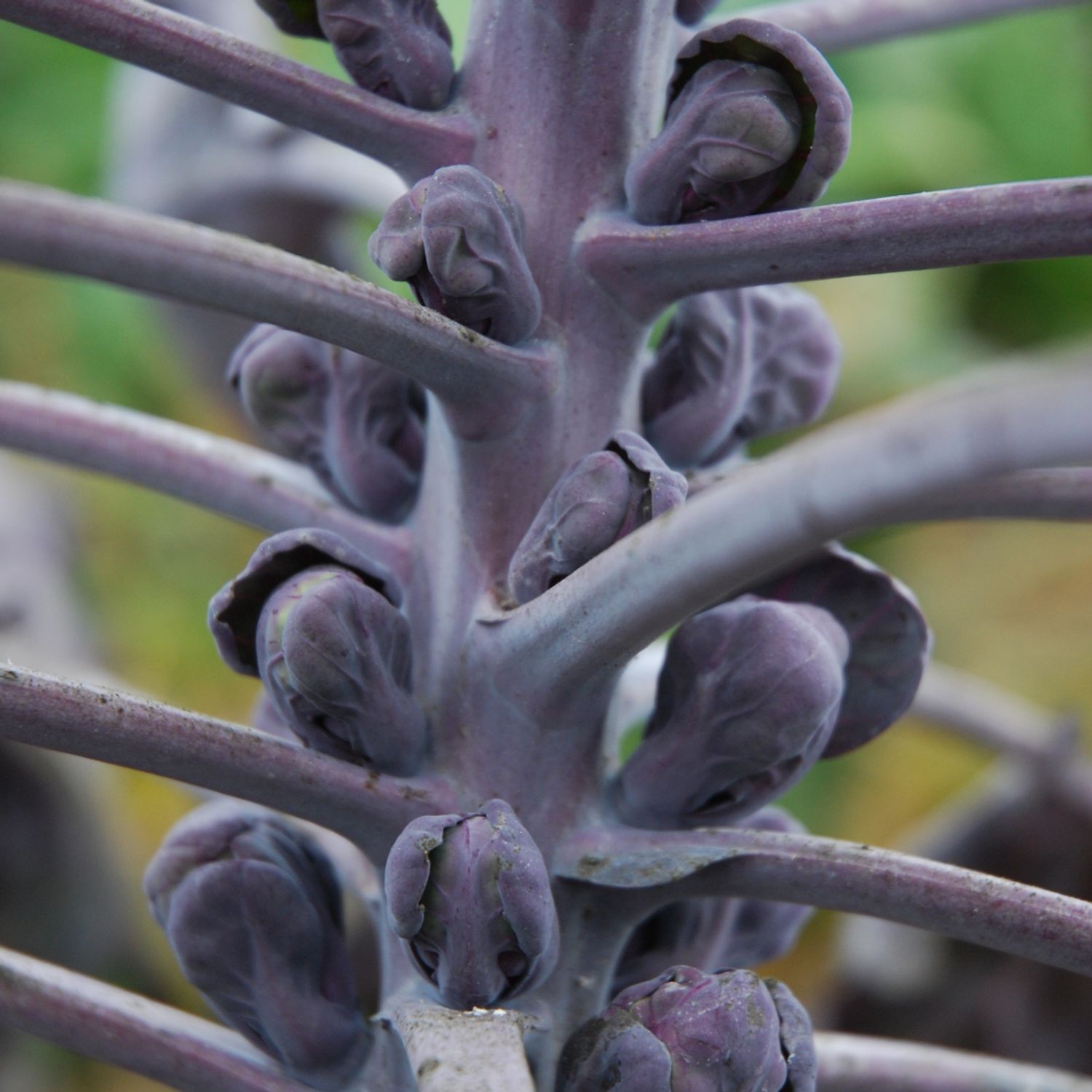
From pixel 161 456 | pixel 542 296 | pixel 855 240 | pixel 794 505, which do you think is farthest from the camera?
pixel 161 456

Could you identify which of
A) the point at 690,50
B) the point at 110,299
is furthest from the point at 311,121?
the point at 110,299

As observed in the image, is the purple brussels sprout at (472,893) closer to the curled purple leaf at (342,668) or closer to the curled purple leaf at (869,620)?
the curled purple leaf at (342,668)

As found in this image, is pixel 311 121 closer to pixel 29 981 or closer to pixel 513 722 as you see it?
pixel 513 722

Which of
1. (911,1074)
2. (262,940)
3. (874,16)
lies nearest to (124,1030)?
(262,940)

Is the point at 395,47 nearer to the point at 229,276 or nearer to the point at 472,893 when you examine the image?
the point at 229,276

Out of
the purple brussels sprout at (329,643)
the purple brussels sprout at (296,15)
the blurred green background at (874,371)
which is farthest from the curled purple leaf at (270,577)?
the blurred green background at (874,371)

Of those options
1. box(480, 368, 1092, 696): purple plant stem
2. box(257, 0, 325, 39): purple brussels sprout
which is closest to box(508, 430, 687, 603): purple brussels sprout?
box(480, 368, 1092, 696): purple plant stem

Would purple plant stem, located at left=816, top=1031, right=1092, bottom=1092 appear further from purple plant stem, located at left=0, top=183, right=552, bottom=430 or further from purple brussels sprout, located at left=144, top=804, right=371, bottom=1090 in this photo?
purple plant stem, located at left=0, top=183, right=552, bottom=430
